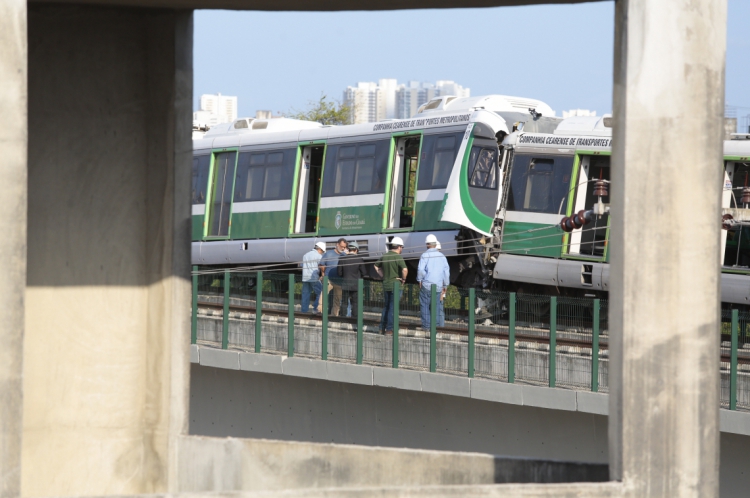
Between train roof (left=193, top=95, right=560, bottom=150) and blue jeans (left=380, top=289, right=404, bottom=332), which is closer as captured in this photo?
blue jeans (left=380, top=289, right=404, bottom=332)

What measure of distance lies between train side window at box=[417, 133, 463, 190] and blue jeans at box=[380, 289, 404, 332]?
6.79m

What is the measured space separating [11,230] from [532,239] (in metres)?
16.5

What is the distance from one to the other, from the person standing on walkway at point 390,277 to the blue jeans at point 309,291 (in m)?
1.03

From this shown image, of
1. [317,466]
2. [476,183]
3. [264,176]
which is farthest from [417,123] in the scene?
[317,466]

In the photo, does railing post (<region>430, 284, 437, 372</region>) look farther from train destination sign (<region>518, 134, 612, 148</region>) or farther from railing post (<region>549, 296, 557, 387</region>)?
train destination sign (<region>518, 134, 612, 148</region>)

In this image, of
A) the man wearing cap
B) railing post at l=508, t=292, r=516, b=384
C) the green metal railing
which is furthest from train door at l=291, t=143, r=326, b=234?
railing post at l=508, t=292, r=516, b=384

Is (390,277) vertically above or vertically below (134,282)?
below

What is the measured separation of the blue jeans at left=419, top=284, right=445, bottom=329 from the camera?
14844mm

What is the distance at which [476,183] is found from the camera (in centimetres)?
2127

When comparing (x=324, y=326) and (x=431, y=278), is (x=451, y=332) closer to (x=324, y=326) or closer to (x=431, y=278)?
(x=431, y=278)

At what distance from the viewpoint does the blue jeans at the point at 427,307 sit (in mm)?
14844

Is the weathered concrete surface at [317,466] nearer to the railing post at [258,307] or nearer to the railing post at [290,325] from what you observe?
the railing post at [290,325]

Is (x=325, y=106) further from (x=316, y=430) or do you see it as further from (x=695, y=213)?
(x=695, y=213)

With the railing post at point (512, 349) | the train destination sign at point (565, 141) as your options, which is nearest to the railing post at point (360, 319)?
the railing post at point (512, 349)
